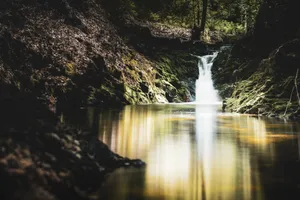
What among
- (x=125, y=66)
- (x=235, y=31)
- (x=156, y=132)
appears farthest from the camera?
(x=235, y=31)

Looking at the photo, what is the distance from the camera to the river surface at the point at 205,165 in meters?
3.85

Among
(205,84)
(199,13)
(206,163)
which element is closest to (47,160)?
(206,163)

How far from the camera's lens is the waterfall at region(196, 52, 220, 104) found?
2707cm

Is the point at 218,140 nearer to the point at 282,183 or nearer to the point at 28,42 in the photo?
the point at 282,183

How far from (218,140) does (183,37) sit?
2550 cm

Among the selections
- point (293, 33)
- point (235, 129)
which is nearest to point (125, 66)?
point (293, 33)

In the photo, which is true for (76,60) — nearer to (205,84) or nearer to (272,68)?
(272,68)

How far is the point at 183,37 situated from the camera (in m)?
32.2

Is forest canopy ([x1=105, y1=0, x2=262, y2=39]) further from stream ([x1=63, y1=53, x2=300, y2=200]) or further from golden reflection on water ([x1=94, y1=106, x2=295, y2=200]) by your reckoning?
stream ([x1=63, y1=53, x2=300, y2=200])

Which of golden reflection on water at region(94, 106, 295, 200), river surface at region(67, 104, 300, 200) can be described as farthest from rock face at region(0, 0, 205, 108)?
river surface at region(67, 104, 300, 200)

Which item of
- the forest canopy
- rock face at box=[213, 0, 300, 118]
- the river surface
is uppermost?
the forest canopy

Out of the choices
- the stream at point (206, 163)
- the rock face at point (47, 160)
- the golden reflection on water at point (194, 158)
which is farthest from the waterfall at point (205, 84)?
the rock face at point (47, 160)

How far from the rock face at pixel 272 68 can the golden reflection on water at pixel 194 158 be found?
3855 millimetres

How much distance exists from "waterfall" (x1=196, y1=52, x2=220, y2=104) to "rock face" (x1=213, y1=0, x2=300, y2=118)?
582 centimetres
